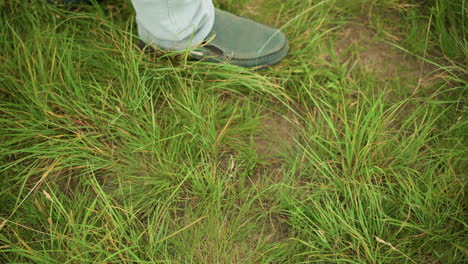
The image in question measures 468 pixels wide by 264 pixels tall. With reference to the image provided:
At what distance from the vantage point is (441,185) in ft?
3.96

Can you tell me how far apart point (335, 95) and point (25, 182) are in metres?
1.22

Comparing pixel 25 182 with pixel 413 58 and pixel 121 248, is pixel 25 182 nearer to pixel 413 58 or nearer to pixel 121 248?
pixel 121 248

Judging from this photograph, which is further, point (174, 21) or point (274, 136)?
point (274, 136)

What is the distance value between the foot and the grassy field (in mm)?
59

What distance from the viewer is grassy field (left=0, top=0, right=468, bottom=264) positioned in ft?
3.78

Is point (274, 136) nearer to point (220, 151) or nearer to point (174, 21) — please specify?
point (220, 151)

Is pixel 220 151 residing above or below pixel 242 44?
below

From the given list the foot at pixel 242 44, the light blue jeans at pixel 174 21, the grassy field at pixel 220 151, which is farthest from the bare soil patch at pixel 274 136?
the light blue jeans at pixel 174 21

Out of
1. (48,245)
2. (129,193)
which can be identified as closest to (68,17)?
(129,193)

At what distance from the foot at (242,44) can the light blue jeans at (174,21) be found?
58mm

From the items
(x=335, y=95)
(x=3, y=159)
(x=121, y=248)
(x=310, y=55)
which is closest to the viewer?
(x=121, y=248)

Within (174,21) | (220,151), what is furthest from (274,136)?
(174,21)

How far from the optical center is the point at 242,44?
55.7 inches

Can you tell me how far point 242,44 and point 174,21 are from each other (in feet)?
1.10
